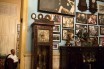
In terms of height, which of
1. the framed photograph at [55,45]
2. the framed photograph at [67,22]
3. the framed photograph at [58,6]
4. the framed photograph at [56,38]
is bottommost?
the framed photograph at [55,45]

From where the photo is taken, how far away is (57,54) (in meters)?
5.03

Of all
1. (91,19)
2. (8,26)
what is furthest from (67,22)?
(8,26)

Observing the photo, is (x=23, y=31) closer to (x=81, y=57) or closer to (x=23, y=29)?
(x=23, y=29)

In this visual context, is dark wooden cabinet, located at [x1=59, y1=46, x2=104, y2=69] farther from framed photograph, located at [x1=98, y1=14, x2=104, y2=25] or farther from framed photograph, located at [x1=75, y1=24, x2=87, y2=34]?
framed photograph, located at [x1=98, y1=14, x2=104, y2=25]

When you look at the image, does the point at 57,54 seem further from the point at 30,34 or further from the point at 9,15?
the point at 9,15

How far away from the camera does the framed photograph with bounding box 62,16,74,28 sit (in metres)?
5.22

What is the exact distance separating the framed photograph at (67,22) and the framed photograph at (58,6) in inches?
4.4

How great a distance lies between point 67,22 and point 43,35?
98 cm

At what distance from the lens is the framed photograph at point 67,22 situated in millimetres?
5220

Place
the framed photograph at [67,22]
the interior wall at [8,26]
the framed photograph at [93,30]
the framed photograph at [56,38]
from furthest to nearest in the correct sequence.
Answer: the interior wall at [8,26], the framed photograph at [93,30], the framed photograph at [67,22], the framed photograph at [56,38]

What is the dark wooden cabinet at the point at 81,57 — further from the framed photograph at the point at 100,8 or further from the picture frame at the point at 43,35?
the framed photograph at the point at 100,8

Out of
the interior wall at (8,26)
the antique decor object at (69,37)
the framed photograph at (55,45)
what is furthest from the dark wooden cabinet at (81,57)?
the interior wall at (8,26)

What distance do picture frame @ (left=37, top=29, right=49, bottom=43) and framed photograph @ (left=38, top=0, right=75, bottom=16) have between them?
2.08 feet

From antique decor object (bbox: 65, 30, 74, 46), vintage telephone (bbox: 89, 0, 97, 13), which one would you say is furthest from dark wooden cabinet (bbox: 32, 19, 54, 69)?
vintage telephone (bbox: 89, 0, 97, 13)
